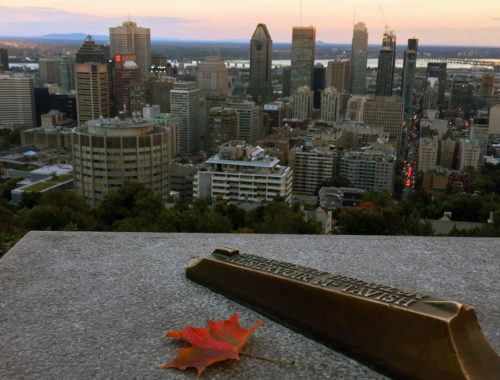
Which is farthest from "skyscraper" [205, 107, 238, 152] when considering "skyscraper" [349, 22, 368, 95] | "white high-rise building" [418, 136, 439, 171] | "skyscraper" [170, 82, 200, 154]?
"skyscraper" [349, 22, 368, 95]

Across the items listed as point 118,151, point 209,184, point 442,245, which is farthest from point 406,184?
point 442,245

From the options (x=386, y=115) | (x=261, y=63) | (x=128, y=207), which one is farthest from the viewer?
(x=261, y=63)

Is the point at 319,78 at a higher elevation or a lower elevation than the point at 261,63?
lower

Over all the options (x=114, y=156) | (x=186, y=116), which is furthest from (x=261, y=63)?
(x=114, y=156)

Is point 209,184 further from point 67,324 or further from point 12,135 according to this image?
point 12,135

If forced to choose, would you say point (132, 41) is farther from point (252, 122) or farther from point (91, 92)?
point (252, 122)

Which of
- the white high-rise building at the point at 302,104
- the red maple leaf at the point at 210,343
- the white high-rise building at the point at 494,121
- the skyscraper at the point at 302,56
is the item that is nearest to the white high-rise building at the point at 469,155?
the white high-rise building at the point at 494,121
